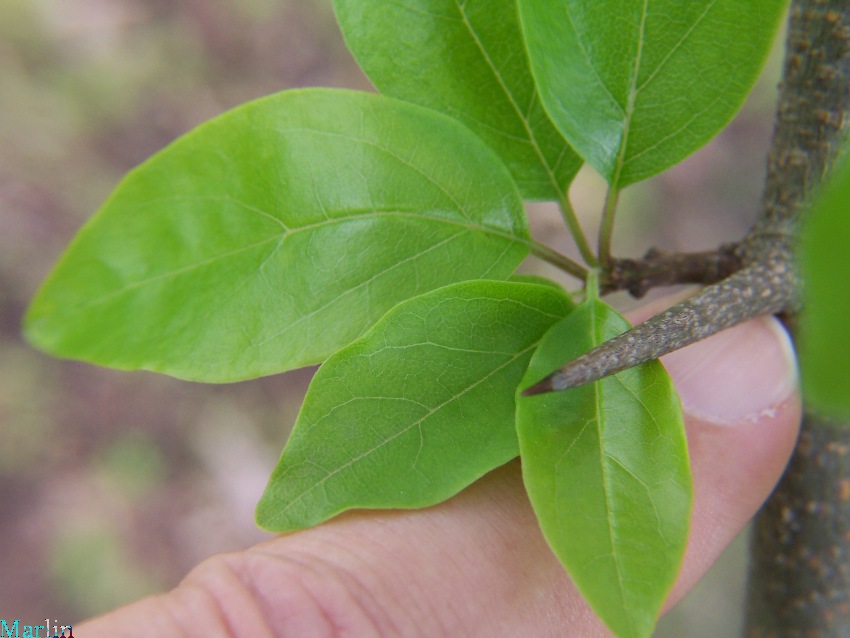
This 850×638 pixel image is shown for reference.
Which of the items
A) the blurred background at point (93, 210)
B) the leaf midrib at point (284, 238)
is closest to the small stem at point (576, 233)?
the leaf midrib at point (284, 238)

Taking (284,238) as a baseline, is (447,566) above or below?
below

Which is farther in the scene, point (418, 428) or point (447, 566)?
point (447, 566)

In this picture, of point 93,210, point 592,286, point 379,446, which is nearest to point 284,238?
point 379,446

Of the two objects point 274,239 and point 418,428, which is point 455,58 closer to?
point 274,239

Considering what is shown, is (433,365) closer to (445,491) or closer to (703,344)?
(445,491)

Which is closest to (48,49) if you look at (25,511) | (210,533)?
(25,511)

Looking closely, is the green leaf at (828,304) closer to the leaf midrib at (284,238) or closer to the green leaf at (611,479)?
the green leaf at (611,479)

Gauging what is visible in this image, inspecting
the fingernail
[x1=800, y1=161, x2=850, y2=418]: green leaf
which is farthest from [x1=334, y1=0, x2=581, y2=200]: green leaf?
[x1=800, y1=161, x2=850, y2=418]: green leaf
